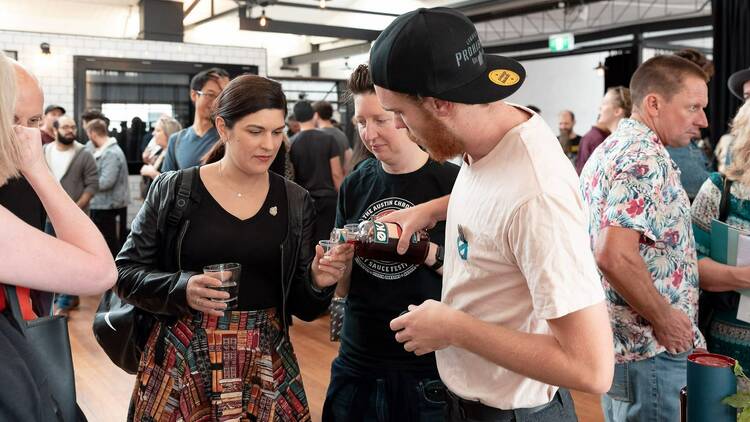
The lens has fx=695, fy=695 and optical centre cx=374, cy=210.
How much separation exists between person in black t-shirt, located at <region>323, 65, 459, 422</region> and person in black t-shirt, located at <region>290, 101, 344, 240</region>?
3.77 metres

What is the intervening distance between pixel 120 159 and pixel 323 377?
394 cm

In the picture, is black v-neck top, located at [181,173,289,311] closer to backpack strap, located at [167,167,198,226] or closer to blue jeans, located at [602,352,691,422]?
backpack strap, located at [167,167,198,226]

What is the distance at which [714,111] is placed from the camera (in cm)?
646

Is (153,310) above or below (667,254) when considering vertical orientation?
below

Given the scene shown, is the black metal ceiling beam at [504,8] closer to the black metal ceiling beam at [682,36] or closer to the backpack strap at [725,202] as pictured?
the black metal ceiling beam at [682,36]

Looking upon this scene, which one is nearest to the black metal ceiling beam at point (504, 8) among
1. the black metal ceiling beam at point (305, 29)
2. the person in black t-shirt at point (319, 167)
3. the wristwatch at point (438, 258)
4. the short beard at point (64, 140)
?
the black metal ceiling beam at point (305, 29)

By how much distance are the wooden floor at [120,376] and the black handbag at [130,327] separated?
84.1 inches

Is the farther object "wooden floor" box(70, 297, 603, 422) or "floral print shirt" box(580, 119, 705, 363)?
"wooden floor" box(70, 297, 603, 422)

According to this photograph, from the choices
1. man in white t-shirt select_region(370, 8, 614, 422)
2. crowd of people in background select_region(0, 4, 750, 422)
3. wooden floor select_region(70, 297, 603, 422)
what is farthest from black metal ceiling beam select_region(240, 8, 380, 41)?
man in white t-shirt select_region(370, 8, 614, 422)

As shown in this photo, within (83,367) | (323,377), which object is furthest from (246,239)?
(83,367)

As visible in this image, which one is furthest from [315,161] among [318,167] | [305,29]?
[305,29]

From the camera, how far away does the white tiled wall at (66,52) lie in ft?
31.3

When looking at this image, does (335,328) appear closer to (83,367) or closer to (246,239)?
(246,239)

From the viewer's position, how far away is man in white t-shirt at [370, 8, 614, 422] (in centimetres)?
122
